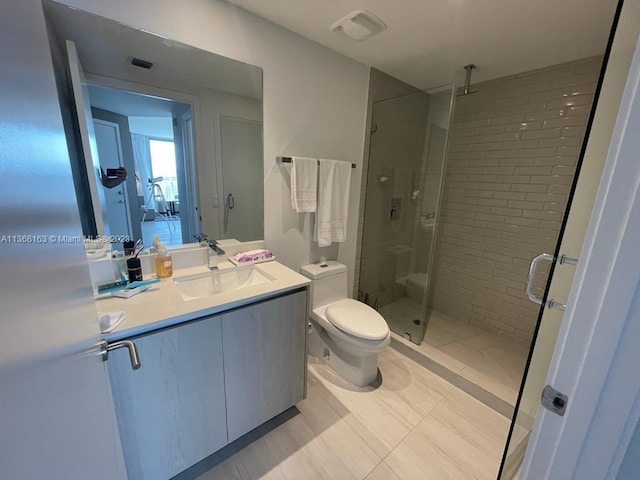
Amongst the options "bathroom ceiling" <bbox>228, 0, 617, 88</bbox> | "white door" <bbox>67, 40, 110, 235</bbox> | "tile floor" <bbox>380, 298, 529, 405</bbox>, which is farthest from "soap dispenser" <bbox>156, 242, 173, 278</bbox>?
"tile floor" <bbox>380, 298, 529, 405</bbox>

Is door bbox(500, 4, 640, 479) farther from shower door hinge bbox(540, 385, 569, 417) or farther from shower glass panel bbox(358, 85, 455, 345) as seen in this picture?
shower glass panel bbox(358, 85, 455, 345)

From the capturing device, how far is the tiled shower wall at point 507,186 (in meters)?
1.96

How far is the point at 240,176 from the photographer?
166 centimetres

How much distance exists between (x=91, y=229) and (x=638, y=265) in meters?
1.77

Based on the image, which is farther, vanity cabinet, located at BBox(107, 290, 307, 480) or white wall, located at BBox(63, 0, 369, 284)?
white wall, located at BBox(63, 0, 369, 284)

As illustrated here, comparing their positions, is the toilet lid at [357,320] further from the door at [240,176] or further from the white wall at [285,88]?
the door at [240,176]

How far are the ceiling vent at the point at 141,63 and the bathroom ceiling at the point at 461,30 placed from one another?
562 mm

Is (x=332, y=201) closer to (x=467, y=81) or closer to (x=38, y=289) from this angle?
(x=467, y=81)

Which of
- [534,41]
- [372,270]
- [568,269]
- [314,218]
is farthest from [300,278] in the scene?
[534,41]

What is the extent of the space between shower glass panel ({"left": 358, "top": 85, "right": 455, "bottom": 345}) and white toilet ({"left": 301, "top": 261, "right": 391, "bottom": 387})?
589mm

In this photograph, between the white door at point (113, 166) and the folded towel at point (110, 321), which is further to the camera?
the white door at point (113, 166)

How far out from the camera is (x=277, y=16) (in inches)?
58.9

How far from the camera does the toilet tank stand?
1941 millimetres

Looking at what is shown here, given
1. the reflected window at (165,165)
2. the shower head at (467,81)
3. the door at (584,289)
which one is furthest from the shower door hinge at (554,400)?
the shower head at (467,81)
